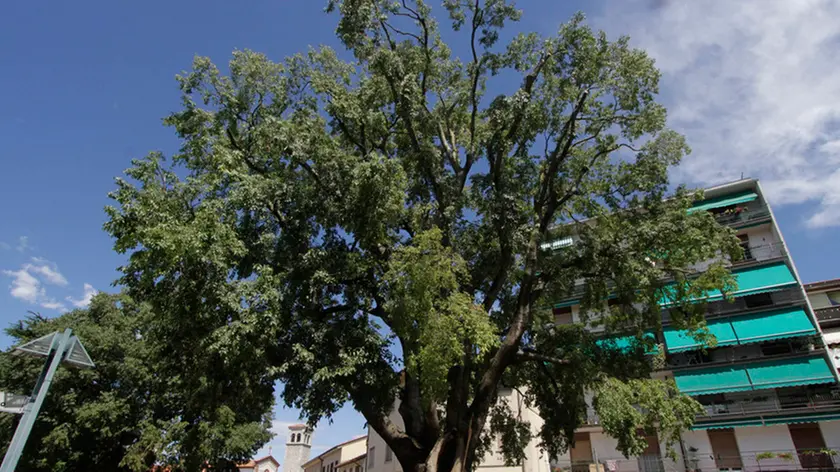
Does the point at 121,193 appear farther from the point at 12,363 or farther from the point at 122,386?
the point at 12,363

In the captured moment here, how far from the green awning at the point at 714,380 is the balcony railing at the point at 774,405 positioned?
837 millimetres

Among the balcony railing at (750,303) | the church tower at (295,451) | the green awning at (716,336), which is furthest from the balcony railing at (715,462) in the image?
the church tower at (295,451)

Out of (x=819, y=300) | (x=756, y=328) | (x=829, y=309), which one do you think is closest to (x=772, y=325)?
(x=756, y=328)

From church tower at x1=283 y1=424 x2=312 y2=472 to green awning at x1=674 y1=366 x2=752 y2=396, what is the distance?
4323cm

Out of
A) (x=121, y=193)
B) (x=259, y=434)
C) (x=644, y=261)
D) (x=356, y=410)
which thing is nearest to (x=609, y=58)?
(x=644, y=261)

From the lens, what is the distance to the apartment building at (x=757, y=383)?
65.7 feet

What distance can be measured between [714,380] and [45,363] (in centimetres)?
2560

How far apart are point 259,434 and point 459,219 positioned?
47.3ft

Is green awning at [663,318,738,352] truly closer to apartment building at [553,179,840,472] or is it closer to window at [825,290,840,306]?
apartment building at [553,179,840,472]

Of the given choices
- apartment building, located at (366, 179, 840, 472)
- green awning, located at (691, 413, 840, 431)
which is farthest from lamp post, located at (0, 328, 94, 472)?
green awning, located at (691, 413, 840, 431)

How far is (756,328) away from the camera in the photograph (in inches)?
874

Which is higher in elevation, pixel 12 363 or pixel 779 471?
pixel 12 363

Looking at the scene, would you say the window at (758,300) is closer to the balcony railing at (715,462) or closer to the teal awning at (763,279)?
the teal awning at (763,279)

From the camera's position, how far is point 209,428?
18.1m
